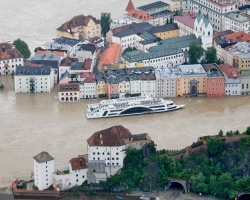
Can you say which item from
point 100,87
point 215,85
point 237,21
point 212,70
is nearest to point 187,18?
point 237,21

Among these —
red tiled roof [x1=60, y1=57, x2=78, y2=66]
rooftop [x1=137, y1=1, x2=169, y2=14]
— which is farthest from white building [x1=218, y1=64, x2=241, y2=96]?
rooftop [x1=137, y1=1, x2=169, y2=14]

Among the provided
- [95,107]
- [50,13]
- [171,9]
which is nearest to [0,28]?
[50,13]

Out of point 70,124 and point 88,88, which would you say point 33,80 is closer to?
point 88,88

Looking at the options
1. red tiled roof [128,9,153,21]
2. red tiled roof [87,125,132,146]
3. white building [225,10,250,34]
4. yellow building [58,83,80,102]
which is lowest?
red tiled roof [87,125,132,146]

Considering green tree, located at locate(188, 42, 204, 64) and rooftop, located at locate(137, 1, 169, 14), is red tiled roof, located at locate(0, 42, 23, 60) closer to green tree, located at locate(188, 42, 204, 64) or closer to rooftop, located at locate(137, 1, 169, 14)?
green tree, located at locate(188, 42, 204, 64)

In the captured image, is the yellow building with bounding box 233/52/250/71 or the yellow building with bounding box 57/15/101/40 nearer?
the yellow building with bounding box 233/52/250/71

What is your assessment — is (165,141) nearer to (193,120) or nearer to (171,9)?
(193,120)
